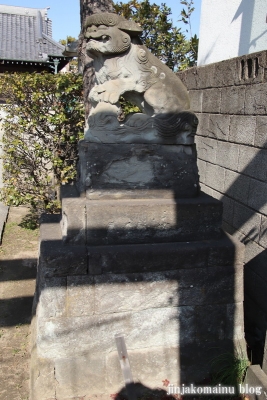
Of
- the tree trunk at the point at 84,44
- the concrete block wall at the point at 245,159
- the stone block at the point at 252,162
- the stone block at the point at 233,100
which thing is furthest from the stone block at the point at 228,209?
the tree trunk at the point at 84,44

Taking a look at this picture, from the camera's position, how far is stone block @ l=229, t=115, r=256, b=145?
128 inches

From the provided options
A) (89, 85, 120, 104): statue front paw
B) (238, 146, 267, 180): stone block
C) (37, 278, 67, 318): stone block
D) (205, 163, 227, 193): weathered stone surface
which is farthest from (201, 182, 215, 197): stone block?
(37, 278, 67, 318): stone block

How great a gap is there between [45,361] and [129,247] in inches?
40.4

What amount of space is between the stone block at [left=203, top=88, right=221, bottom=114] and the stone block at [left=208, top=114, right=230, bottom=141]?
0.08 meters

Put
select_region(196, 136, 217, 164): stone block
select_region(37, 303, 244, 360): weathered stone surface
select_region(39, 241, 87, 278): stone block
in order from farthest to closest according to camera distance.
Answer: select_region(196, 136, 217, 164): stone block, select_region(37, 303, 244, 360): weathered stone surface, select_region(39, 241, 87, 278): stone block

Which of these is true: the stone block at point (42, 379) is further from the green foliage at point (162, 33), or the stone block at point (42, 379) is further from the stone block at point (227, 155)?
the green foliage at point (162, 33)

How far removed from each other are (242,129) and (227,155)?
0.40 metres

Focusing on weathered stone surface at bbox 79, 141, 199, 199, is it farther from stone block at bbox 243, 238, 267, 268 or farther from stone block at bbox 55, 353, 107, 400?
stone block at bbox 55, 353, 107, 400

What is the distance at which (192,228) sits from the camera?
288cm

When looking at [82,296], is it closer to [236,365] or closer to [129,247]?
[129,247]

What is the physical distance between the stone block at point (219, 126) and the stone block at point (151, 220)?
1.14m

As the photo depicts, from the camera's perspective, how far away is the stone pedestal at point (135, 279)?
2.62m

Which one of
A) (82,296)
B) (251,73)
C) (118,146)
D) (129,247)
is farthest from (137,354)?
(251,73)

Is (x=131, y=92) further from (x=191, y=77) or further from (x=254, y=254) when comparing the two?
(x=191, y=77)
